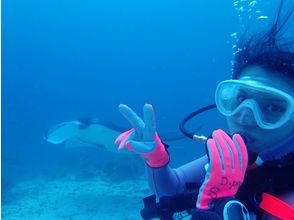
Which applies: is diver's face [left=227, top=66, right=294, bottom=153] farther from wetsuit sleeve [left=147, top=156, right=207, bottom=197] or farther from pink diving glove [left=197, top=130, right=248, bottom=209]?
wetsuit sleeve [left=147, top=156, right=207, bottom=197]

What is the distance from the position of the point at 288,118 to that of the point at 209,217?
886 millimetres

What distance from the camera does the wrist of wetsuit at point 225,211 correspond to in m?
1.81

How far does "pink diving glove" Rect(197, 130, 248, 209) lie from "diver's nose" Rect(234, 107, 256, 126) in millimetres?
465

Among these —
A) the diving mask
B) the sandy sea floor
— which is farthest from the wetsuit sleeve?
the sandy sea floor

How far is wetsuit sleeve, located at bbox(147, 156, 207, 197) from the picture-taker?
10.1 feet

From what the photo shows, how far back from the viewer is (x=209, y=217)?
6.06ft

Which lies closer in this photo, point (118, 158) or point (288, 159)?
point (288, 159)

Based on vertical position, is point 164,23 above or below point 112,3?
below

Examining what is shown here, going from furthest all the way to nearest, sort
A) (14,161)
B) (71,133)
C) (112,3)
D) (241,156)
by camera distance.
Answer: (112,3) < (14,161) < (71,133) < (241,156)

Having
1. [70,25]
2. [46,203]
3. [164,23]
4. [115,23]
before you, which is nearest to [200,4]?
[164,23]

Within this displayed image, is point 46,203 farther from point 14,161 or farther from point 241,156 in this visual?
point 241,156

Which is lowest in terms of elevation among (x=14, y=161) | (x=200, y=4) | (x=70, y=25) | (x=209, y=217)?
(x=209, y=217)

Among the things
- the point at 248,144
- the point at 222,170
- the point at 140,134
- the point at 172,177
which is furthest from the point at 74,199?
the point at 222,170

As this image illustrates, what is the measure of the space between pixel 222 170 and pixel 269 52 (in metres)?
1.06
